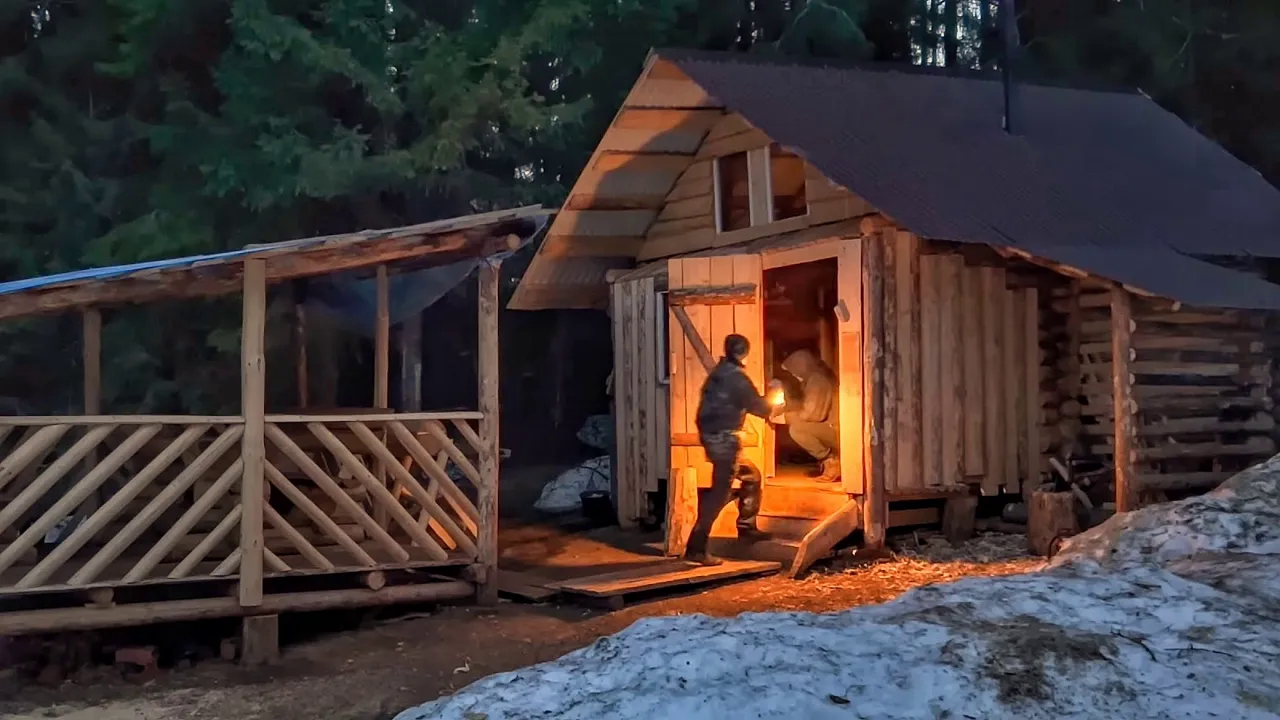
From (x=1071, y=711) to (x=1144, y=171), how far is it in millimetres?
9203

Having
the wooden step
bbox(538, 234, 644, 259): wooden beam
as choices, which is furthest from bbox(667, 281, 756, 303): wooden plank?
bbox(538, 234, 644, 259): wooden beam

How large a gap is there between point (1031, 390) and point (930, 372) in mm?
1296

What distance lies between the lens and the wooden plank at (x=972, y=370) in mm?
11273

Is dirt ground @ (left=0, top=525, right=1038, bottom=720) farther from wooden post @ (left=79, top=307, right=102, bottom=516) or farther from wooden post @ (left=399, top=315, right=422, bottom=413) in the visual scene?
wooden post @ (left=399, top=315, right=422, bottom=413)

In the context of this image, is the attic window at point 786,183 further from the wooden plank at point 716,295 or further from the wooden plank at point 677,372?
the wooden plank at point 677,372

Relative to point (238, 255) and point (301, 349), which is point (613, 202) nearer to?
point (301, 349)

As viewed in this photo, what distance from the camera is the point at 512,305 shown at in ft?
47.4

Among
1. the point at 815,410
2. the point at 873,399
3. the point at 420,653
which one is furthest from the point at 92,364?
the point at 815,410

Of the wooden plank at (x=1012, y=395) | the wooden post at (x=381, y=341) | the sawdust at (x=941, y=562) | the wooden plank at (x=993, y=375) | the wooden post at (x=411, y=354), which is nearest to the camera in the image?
the sawdust at (x=941, y=562)

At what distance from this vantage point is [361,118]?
17891 mm

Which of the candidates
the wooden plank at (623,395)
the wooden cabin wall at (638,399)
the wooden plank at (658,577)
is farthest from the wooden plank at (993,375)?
the wooden plank at (623,395)

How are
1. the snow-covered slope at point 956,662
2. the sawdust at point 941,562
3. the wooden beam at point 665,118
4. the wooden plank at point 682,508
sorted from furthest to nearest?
the wooden beam at point 665,118, the wooden plank at point 682,508, the sawdust at point 941,562, the snow-covered slope at point 956,662

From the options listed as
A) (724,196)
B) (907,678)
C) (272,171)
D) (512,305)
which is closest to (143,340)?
(272,171)

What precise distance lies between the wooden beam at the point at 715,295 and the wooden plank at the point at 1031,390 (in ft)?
8.80
